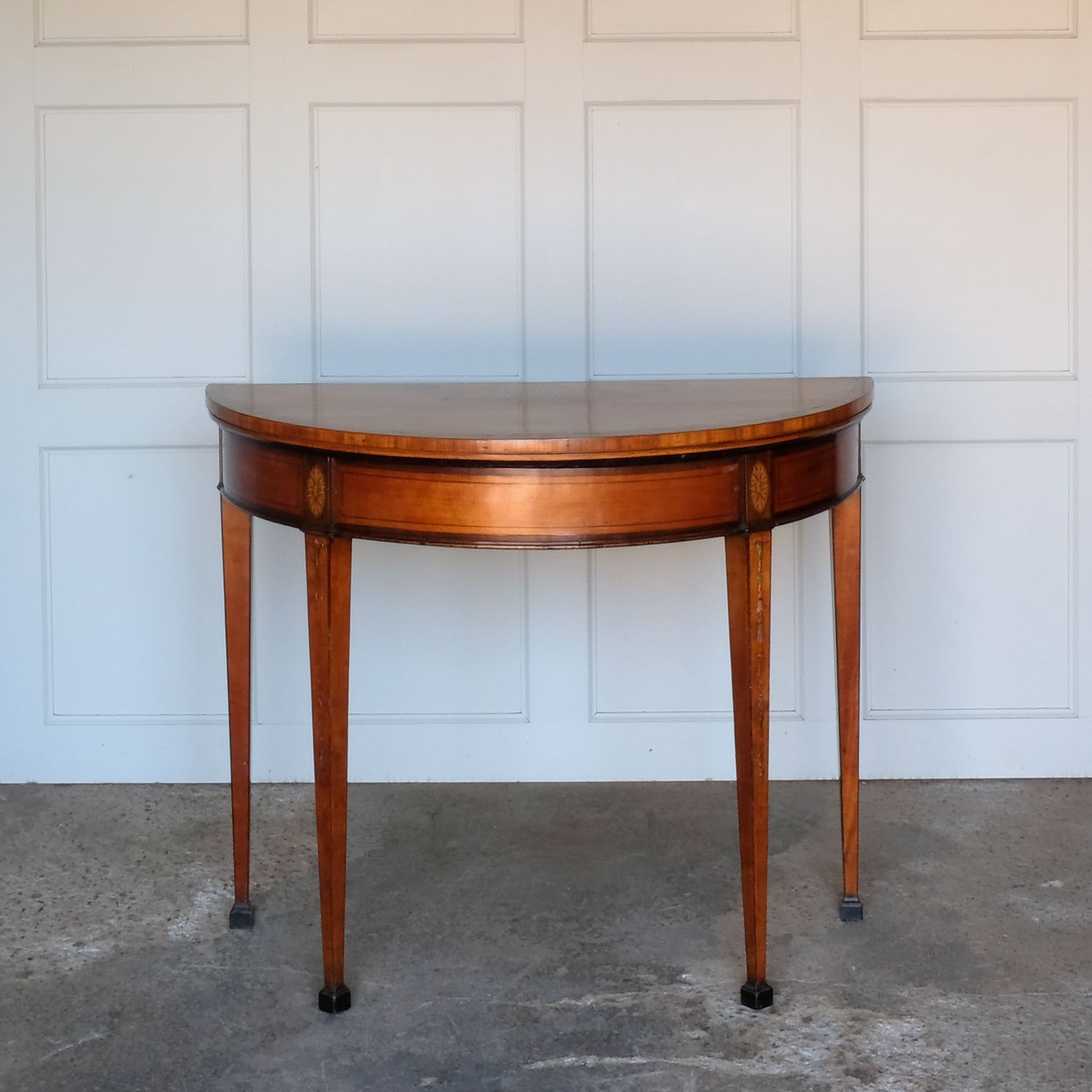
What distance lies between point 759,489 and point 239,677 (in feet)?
3.50

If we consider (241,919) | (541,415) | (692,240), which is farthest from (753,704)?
(692,240)

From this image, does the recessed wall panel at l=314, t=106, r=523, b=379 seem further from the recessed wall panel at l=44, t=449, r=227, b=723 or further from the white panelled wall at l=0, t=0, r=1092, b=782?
the recessed wall panel at l=44, t=449, r=227, b=723

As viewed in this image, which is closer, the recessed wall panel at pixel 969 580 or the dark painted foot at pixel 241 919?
the dark painted foot at pixel 241 919

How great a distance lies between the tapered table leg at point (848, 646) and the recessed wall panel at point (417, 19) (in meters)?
1.43

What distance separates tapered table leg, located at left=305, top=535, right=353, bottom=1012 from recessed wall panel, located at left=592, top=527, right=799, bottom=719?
1.22 m

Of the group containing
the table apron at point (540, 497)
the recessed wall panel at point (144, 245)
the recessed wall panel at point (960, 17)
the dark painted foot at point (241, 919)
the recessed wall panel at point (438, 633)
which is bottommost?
the dark painted foot at point (241, 919)

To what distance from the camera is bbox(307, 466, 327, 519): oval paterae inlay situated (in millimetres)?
2214

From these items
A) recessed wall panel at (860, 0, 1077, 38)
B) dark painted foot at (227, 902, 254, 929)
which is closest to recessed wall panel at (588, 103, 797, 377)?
recessed wall panel at (860, 0, 1077, 38)

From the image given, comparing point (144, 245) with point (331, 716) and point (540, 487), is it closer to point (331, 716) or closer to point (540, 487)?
point (331, 716)

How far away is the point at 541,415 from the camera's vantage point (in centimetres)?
233

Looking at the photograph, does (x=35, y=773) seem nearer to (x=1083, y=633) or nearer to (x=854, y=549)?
(x=854, y=549)

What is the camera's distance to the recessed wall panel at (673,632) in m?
3.42

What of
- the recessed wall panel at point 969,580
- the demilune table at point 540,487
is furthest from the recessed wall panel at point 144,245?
the recessed wall panel at point 969,580

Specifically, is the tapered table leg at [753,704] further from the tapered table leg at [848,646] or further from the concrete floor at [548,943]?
the tapered table leg at [848,646]
